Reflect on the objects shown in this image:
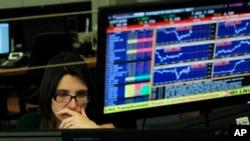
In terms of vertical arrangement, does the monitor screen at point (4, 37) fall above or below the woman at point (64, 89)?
above

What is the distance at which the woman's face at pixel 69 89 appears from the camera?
5.65ft

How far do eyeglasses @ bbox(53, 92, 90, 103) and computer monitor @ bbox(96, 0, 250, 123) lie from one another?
553 mm

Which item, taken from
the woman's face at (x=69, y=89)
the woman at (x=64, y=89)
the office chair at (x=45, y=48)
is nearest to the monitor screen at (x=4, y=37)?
the office chair at (x=45, y=48)

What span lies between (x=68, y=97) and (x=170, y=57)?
0.66m

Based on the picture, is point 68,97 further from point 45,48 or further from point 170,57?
point 45,48

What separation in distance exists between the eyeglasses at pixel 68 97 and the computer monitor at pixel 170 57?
0.55 metres

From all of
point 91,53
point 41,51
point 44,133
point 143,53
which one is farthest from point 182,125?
point 91,53

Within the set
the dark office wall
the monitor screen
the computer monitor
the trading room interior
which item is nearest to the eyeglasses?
the computer monitor

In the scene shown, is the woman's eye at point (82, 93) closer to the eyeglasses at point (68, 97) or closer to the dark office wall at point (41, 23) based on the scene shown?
the eyeglasses at point (68, 97)

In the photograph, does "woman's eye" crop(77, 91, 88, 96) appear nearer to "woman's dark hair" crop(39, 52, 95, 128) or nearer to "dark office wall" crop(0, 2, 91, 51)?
"woman's dark hair" crop(39, 52, 95, 128)

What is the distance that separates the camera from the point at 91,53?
4.73 m

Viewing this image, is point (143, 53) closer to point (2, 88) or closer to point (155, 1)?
point (155, 1)

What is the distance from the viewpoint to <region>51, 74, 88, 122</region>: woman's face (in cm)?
172

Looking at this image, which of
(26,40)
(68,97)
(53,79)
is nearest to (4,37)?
(26,40)
